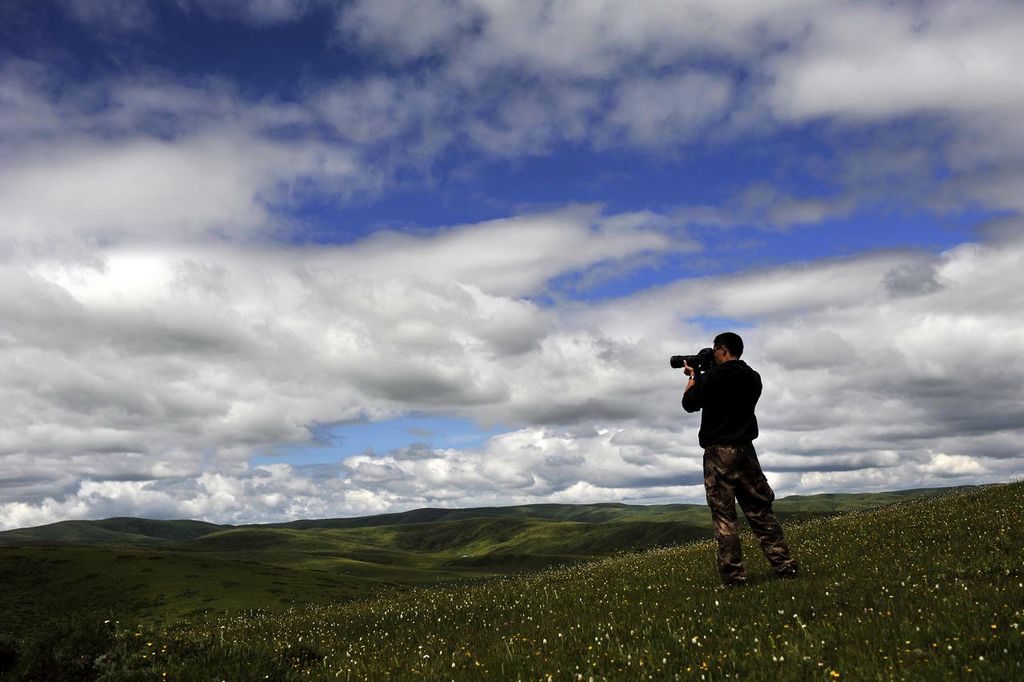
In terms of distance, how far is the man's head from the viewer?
1197cm

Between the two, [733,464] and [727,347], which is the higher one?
[727,347]

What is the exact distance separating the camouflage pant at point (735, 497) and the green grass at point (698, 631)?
1.85ft

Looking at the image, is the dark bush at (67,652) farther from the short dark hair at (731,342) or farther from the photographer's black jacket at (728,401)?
the short dark hair at (731,342)

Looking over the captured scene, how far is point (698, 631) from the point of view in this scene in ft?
28.2

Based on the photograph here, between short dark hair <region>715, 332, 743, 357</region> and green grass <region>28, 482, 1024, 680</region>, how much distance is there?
3.92m

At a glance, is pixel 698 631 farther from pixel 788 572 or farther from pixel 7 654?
pixel 7 654

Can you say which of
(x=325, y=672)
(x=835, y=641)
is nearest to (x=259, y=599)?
(x=325, y=672)

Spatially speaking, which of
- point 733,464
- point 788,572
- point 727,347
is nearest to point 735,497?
point 733,464

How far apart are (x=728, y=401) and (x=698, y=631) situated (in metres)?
4.25

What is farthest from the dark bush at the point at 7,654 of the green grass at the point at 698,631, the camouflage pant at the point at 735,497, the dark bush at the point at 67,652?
the camouflage pant at the point at 735,497

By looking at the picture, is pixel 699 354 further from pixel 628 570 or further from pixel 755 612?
pixel 628 570

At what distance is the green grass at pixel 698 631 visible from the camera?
21.9ft

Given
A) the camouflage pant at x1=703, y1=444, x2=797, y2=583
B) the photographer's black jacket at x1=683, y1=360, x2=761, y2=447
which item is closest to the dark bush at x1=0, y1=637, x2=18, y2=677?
the camouflage pant at x1=703, y1=444, x2=797, y2=583

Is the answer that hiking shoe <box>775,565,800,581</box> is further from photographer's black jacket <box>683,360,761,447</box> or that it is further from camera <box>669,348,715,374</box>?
camera <box>669,348,715,374</box>
